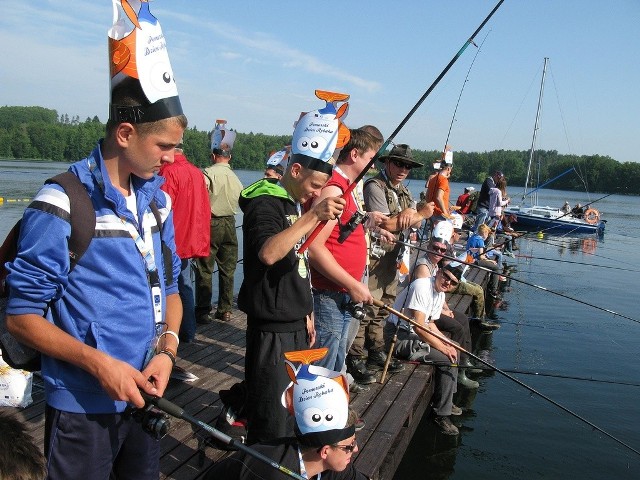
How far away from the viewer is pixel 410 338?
5.64 meters

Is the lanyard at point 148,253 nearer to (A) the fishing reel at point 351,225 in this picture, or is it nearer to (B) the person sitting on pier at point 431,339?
(A) the fishing reel at point 351,225

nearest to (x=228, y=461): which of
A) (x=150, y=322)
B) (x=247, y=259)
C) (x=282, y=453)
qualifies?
(x=282, y=453)

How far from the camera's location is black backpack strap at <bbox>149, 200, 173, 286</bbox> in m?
2.14

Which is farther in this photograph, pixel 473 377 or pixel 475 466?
pixel 473 377

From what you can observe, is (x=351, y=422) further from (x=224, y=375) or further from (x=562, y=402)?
(x=562, y=402)

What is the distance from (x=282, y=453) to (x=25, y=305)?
1.25 meters

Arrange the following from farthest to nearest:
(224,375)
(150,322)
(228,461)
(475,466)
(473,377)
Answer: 1. (473,377)
2. (475,466)
3. (224,375)
4. (228,461)
5. (150,322)

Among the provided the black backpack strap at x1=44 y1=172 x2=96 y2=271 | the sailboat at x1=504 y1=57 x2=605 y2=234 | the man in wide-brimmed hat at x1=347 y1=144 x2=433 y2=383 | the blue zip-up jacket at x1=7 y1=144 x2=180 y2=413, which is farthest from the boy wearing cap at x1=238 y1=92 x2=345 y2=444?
the sailboat at x1=504 y1=57 x2=605 y2=234

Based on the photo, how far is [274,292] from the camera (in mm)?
3066

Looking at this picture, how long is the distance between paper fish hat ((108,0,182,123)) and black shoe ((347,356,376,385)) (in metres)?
3.68

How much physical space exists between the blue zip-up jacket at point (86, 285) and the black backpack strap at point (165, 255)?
0.10 metres

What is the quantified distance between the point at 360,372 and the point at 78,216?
378cm

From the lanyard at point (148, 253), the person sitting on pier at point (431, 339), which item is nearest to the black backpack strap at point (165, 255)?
the lanyard at point (148, 253)

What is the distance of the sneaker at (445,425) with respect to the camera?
5762mm
